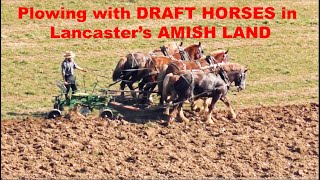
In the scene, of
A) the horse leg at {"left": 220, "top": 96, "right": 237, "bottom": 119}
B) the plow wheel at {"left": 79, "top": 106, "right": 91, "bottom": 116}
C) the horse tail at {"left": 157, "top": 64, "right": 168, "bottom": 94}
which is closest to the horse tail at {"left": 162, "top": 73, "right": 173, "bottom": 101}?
the horse tail at {"left": 157, "top": 64, "right": 168, "bottom": 94}

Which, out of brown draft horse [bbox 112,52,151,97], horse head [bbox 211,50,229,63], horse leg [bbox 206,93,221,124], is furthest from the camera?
horse head [bbox 211,50,229,63]

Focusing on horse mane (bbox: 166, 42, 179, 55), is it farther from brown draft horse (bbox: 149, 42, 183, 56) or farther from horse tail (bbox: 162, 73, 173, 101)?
horse tail (bbox: 162, 73, 173, 101)

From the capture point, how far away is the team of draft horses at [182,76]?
21312 mm

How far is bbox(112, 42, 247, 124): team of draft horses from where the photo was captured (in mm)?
21312

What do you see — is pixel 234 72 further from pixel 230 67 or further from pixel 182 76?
pixel 182 76

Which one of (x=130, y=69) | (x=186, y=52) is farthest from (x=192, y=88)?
(x=186, y=52)

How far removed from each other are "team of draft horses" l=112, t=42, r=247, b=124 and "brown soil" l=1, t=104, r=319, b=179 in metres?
0.60

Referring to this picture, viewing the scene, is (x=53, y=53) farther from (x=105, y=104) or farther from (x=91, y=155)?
(x=91, y=155)

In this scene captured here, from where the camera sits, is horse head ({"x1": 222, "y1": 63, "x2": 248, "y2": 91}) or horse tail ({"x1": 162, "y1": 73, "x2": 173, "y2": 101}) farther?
horse head ({"x1": 222, "y1": 63, "x2": 248, "y2": 91})

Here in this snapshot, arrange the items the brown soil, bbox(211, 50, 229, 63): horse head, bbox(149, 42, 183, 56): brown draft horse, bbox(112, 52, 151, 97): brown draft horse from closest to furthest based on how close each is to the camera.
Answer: the brown soil, bbox(112, 52, 151, 97): brown draft horse, bbox(211, 50, 229, 63): horse head, bbox(149, 42, 183, 56): brown draft horse

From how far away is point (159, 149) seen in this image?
20109mm

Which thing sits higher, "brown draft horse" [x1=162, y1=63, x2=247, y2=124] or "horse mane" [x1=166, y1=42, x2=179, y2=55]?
"horse mane" [x1=166, y1=42, x2=179, y2=55]

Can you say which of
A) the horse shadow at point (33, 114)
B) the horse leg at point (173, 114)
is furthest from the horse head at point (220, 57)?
the horse shadow at point (33, 114)

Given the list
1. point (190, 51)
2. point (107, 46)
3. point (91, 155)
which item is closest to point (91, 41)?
point (107, 46)
